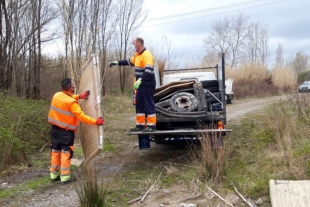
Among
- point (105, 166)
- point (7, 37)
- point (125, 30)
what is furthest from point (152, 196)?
point (125, 30)

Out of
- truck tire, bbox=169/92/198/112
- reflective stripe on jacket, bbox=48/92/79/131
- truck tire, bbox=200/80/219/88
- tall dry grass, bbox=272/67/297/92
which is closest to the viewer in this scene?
reflective stripe on jacket, bbox=48/92/79/131

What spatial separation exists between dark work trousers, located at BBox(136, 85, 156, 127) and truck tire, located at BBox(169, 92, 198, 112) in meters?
0.51

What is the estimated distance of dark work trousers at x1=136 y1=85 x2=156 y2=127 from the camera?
6176 millimetres

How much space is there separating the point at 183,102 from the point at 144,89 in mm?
844

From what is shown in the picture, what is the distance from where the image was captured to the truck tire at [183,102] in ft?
21.1

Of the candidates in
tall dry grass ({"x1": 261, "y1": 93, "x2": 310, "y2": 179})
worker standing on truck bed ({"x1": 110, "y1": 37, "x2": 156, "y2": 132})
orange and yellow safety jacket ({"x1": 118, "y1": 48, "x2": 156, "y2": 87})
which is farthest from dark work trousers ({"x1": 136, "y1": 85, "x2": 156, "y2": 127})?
tall dry grass ({"x1": 261, "y1": 93, "x2": 310, "y2": 179})

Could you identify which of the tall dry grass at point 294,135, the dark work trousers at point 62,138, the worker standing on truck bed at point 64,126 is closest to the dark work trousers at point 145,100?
the worker standing on truck bed at point 64,126

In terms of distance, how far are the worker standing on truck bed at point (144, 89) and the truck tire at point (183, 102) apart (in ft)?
1.63

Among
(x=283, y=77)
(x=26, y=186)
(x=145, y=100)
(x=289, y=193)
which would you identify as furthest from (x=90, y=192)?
(x=283, y=77)

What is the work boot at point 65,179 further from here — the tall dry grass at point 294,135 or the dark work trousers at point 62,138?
the tall dry grass at point 294,135

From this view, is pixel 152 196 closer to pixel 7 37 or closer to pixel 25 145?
pixel 25 145

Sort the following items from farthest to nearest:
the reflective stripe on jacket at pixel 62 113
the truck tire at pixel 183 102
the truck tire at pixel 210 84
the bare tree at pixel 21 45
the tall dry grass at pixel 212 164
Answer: the bare tree at pixel 21 45 → the truck tire at pixel 210 84 → the truck tire at pixel 183 102 → the reflective stripe on jacket at pixel 62 113 → the tall dry grass at pixel 212 164

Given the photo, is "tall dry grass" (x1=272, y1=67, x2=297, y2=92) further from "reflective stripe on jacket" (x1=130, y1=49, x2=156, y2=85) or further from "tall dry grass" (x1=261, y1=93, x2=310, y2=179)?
"reflective stripe on jacket" (x1=130, y1=49, x2=156, y2=85)

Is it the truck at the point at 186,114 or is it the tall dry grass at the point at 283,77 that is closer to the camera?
the truck at the point at 186,114
